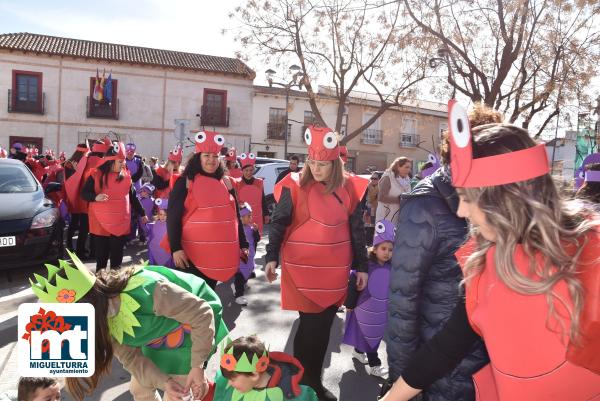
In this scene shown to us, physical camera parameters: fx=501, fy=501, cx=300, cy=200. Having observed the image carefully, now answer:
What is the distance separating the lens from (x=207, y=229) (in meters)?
4.00

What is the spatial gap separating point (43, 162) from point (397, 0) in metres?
9.40

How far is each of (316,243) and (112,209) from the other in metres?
3.27

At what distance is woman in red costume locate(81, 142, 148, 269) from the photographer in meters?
5.64

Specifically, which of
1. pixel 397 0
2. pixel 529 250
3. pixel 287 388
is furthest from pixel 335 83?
pixel 529 250

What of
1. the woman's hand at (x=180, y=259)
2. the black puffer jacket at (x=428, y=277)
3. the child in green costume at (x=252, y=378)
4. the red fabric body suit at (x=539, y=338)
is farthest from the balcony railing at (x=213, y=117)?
the red fabric body suit at (x=539, y=338)

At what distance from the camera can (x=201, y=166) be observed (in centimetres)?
412

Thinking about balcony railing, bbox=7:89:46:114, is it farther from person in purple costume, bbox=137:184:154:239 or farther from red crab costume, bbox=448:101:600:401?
red crab costume, bbox=448:101:600:401

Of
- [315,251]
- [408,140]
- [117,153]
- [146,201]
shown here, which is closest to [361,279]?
[315,251]

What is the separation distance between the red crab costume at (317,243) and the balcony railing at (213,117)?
26632 mm

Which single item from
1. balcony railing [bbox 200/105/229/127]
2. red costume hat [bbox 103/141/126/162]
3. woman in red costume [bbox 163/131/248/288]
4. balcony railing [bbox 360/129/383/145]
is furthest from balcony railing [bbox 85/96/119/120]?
woman in red costume [bbox 163/131/248/288]

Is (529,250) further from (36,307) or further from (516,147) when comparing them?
(36,307)

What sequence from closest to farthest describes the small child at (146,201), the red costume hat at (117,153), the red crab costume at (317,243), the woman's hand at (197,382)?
the woman's hand at (197,382)
the red crab costume at (317,243)
the red costume hat at (117,153)
the small child at (146,201)

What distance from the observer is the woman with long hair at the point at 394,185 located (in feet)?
27.2

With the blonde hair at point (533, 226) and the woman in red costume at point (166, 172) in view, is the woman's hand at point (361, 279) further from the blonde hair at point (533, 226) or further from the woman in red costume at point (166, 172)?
the woman in red costume at point (166, 172)
